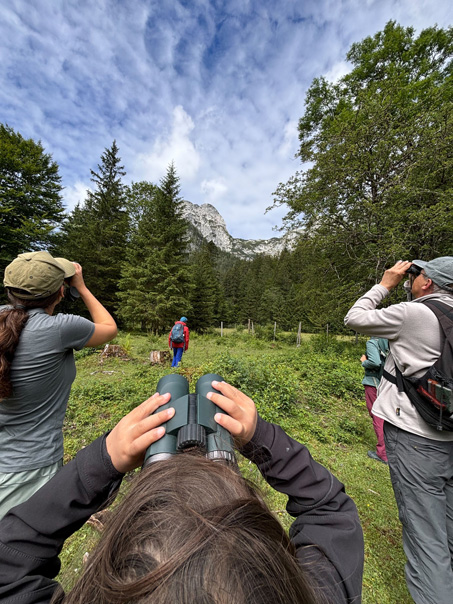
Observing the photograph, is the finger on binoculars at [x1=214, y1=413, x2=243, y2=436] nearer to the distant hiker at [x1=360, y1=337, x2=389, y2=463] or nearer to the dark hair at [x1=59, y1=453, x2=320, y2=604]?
the dark hair at [x1=59, y1=453, x2=320, y2=604]

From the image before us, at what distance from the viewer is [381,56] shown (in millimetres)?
9664

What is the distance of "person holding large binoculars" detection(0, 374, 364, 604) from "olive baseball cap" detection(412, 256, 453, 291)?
5.14ft

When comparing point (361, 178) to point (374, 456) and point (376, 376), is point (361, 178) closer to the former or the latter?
point (376, 376)

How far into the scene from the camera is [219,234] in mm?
163750

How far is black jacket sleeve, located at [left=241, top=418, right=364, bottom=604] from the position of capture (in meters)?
0.60

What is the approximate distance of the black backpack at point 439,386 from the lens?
1400 millimetres

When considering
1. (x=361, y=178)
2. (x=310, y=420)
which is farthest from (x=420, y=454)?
(x=361, y=178)

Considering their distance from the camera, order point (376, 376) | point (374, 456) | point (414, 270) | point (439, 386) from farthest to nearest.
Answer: point (376, 376)
point (374, 456)
point (414, 270)
point (439, 386)

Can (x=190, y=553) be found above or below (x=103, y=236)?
below

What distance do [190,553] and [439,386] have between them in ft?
5.49

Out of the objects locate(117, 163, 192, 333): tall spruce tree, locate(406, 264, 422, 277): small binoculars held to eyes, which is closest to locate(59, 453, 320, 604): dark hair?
locate(406, 264, 422, 277): small binoculars held to eyes

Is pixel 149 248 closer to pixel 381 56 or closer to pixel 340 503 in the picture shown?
pixel 381 56

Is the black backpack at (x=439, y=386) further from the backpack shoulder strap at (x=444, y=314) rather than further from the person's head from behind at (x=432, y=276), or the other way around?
the person's head from behind at (x=432, y=276)

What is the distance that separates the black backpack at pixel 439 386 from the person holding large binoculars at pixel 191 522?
108cm
